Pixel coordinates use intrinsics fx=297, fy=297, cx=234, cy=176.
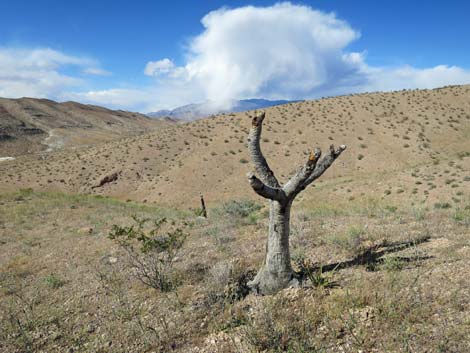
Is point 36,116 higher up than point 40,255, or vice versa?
point 36,116

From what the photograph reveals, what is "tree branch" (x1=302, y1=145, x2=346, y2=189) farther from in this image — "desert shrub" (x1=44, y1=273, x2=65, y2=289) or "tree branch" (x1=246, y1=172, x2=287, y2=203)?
"desert shrub" (x1=44, y1=273, x2=65, y2=289)

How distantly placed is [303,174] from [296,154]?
25.8m

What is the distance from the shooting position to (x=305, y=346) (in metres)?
4.09

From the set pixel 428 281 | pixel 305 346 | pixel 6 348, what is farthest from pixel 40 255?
pixel 428 281

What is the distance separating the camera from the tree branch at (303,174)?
16.8 feet

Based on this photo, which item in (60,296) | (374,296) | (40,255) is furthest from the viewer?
(40,255)

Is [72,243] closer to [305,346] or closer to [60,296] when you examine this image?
[60,296]

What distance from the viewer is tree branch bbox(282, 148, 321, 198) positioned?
5113 millimetres

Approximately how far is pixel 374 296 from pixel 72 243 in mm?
10918

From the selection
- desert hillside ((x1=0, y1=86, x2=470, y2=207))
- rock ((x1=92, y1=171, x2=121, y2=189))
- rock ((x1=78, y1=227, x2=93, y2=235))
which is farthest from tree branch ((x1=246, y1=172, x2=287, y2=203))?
rock ((x1=92, y1=171, x2=121, y2=189))

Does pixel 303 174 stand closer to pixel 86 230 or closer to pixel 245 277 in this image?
pixel 245 277

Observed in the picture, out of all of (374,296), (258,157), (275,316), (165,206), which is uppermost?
(258,157)

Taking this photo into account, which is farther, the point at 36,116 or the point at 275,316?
the point at 36,116

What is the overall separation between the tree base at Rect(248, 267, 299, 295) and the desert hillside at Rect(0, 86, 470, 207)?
13.8 meters
